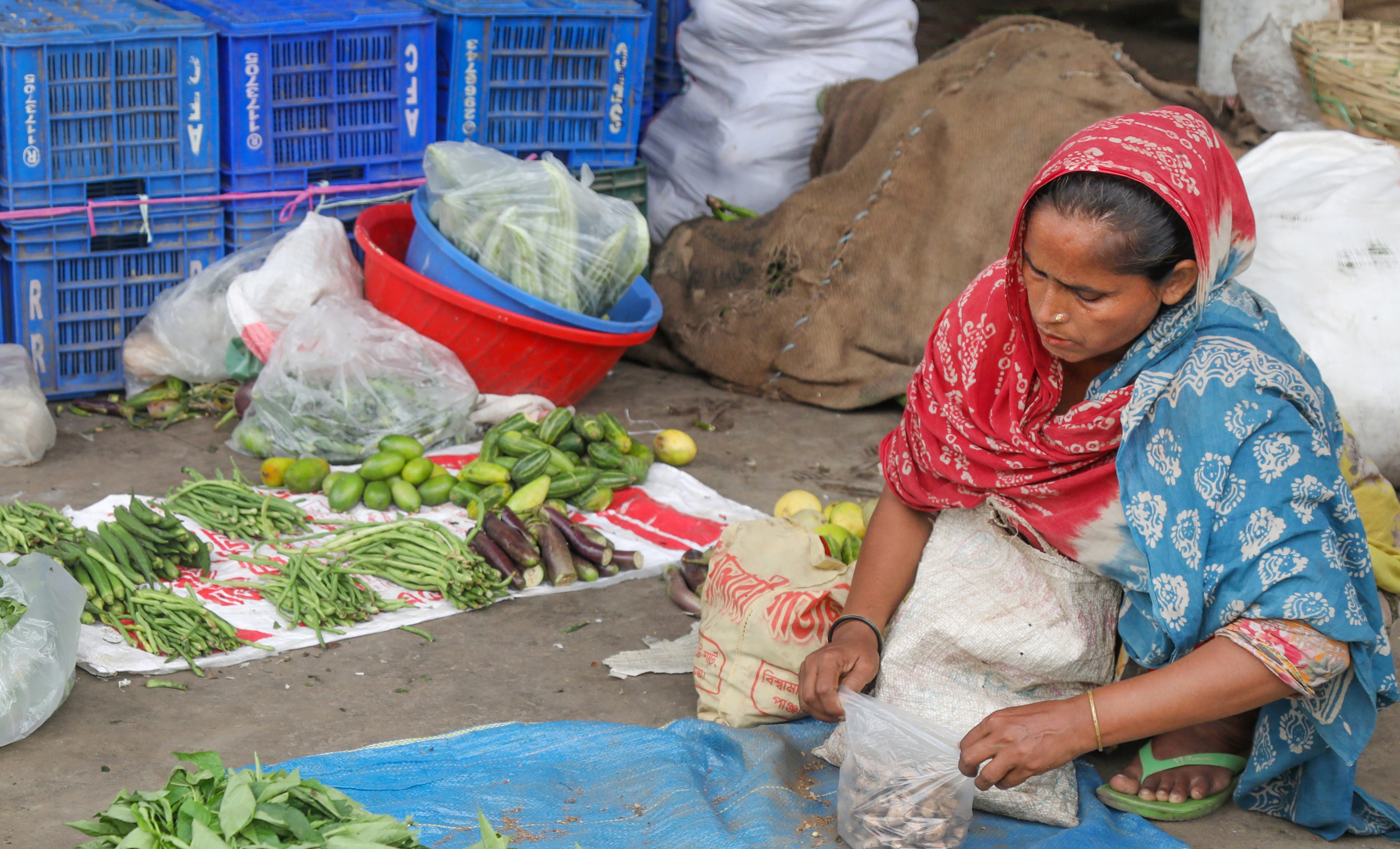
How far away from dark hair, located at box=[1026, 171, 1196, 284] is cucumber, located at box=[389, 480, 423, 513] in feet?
7.74

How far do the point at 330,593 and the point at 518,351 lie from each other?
1447 mm

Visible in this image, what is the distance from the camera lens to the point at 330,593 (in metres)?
3.42

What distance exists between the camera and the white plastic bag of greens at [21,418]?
419 centimetres

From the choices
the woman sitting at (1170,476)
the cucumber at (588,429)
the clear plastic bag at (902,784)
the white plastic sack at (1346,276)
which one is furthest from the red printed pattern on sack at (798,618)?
the white plastic sack at (1346,276)

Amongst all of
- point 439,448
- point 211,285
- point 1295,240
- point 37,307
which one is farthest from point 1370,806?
point 37,307

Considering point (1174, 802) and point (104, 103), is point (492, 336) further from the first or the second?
point (1174, 802)

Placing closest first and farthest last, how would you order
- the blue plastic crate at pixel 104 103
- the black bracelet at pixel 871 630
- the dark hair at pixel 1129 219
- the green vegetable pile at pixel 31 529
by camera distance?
the dark hair at pixel 1129 219 < the black bracelet at pixel 871 630 < the green vegetable pile at pixel 31 529 < the blue plastic crate at pixel 104 103

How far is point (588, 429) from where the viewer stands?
14.3 ft

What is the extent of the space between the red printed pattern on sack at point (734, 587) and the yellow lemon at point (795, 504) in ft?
3.00

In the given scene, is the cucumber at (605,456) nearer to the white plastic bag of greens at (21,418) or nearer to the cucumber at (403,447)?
the cucumber at (403,447)

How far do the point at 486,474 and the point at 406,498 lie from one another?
0.25 meters

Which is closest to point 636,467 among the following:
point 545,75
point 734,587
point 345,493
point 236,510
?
point 345,493

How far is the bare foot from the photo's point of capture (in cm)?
276

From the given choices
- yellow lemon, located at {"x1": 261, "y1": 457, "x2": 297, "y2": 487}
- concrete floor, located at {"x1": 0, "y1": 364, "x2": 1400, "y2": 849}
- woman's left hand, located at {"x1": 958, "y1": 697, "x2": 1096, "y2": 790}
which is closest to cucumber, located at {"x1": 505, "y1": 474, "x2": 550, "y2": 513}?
concrete floor, located at {"x1": 0, "y1": 364, "x2": 1400, "y2": 849}
